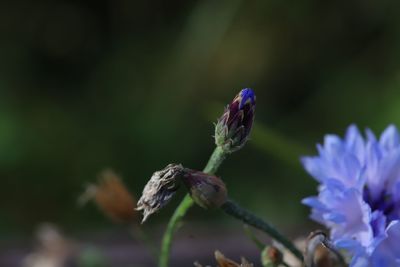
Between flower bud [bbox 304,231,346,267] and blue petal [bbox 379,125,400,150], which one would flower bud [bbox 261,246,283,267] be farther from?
blue petal [bbox 379,125,400,150]

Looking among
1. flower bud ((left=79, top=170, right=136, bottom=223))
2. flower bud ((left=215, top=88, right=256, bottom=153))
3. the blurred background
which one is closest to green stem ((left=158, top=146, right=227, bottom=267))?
flower bud ((left=215, top=88, right=256, bottom=153))

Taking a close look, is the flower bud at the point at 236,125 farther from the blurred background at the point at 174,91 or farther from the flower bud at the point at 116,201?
the blurred background at the point at 174,91

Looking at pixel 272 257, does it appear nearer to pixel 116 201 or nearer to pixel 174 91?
pixel 116 201

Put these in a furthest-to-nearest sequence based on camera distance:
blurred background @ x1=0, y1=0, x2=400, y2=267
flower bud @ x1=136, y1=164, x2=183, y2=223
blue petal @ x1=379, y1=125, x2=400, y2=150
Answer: blurred background @ x1=0, y1=0, x2=400, y2=267 → blue petal @ x1=379, y1=125, x2=400, y2=150 → flower bud @ x1=136, y1=164, x2=183, y2=223

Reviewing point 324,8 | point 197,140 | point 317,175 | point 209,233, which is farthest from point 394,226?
point 324,8

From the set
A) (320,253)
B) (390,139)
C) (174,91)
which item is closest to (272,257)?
(320,253)

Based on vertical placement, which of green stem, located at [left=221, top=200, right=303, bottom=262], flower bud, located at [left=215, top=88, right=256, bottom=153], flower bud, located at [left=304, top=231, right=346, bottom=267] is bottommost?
flower bud, located at [left=304, top=231, right=346, bottom=267]

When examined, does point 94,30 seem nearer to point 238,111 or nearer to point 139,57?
point 139,57
